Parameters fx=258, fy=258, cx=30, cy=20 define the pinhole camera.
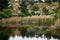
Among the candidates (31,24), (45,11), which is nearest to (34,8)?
(45,11)

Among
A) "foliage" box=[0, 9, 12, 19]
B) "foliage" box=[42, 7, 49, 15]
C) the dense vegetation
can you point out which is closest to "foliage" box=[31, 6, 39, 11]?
"foliage" box=[42, 7, 49, 15]

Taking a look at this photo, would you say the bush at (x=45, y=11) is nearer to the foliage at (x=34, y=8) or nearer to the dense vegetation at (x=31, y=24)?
the dense vegetation at (x=31, y=24)

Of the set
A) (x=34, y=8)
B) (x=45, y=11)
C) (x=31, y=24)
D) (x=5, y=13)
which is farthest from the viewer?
(x=34, y=8)

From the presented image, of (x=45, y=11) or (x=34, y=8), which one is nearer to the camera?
(x=45, y=11)

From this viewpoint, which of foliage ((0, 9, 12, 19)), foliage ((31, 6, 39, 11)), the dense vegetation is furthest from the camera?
foliage ((31, 6, 39, 11))

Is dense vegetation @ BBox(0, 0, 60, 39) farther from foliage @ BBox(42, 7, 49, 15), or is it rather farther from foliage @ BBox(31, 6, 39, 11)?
Result: foliage @ BBox(31, 6, 39, 11)

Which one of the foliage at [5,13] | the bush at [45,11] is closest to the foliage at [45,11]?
the bush at [45,11]

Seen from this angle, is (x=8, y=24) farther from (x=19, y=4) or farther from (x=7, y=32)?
(x=19, y=4)

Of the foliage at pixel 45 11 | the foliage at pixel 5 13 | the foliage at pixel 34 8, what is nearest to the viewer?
the foliage at pixel 5 13

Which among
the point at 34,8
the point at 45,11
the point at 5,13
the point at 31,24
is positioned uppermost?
the point at 5,13

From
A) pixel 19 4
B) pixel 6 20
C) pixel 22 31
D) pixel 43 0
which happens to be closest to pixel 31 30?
pixel 22 31

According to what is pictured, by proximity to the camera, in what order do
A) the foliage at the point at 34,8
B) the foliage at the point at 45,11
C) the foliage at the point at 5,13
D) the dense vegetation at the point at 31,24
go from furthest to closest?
the foliage at the point at 34,8 < the foliage at the point at 45,11 < the foliage at the point at 5,13 < the dense vegetation at the point at 31,24

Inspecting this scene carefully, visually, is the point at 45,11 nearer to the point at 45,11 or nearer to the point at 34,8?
the point at 45,11

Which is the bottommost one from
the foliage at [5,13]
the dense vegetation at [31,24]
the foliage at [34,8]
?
the dense vegetation at [31,24]
